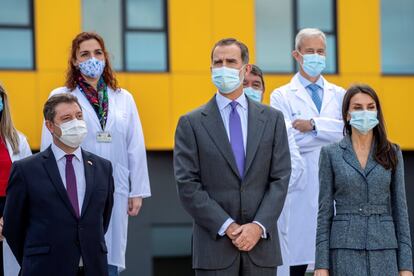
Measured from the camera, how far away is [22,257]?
6.63m

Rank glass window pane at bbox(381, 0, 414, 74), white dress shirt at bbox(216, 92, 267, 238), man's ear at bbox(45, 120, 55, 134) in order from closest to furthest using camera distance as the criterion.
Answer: white dress shirt at bbox(216, 92, 267, 238) → man's ear at bbox(45, 120, 55, 134) → glass window pane at bbox(381, 0, 414, 74)

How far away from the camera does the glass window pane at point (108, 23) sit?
1485cm

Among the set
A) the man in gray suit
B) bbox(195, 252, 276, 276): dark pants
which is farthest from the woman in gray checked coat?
bbox(195, 252, 276, 276): dark pants

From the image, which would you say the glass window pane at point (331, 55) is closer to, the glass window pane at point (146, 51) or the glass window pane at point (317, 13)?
the glass window pane at point (317, 13)

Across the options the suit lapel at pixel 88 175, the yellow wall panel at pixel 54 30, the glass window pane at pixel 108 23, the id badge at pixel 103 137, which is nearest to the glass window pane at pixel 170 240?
the glass window pane at pixel 108 23

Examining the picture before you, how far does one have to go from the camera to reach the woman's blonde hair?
8000mm

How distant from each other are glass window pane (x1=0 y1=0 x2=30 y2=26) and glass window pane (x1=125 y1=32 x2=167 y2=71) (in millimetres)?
1590

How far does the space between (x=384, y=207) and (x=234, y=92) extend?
125 centimetres

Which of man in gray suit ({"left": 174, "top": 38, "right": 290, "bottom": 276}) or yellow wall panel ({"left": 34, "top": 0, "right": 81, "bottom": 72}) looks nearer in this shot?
man in gray suit ({"left": 174, "top": 38, "right": 290, "bottom": 276})

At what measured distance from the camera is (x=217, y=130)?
618cm

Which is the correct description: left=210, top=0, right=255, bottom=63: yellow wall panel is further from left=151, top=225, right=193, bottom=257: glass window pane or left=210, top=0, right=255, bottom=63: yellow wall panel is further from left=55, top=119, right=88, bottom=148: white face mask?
left=55, top=119, right=88, bottom=148: white face mask

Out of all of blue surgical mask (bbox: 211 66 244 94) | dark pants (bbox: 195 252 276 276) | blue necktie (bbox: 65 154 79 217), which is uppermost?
blue surgical mask (bbox: 211 66 244 94)

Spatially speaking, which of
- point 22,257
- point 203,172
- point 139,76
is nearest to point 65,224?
point 22,257

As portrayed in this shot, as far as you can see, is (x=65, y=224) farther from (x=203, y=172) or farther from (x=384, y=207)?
(x=384, y=207)
